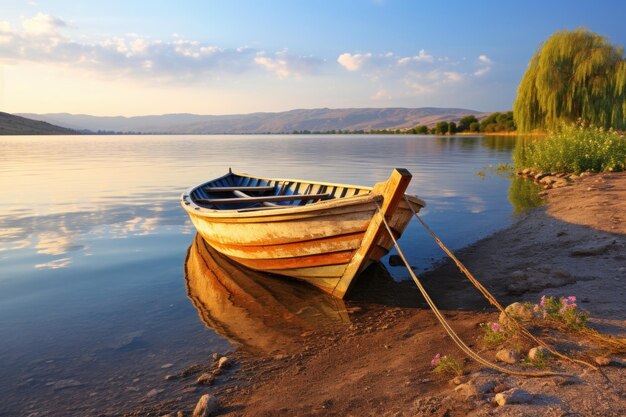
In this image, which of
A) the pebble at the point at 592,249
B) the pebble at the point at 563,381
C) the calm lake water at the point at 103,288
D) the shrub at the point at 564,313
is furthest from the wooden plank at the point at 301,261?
the pebble at the point at 592,249

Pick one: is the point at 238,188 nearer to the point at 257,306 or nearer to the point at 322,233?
the point at 257,306

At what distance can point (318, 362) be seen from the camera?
4.89 m

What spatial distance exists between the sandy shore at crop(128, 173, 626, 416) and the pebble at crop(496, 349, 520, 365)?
70mm

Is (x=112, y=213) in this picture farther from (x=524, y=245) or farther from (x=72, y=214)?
(x=524, y=245)

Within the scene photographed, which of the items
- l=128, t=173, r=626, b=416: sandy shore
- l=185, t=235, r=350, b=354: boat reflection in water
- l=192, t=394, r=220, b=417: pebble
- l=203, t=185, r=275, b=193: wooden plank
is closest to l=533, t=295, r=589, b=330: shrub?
l=128, t=173, r=626, b=416: sandy shore

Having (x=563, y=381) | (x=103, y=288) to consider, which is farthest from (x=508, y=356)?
(x=103, y=288)

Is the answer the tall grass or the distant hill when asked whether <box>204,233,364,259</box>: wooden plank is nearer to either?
the tall grass

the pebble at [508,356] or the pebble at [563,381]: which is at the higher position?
the pebble at [563,381]

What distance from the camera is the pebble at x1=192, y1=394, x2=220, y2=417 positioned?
3940 mm

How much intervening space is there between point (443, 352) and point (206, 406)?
246cm

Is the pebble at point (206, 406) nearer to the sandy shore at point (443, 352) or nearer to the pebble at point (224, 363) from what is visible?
the sandy shore at point (443, 352)

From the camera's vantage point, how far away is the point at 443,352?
4.57 meters

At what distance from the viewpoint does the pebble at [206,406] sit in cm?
394

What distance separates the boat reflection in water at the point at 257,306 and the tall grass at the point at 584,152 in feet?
52.5
